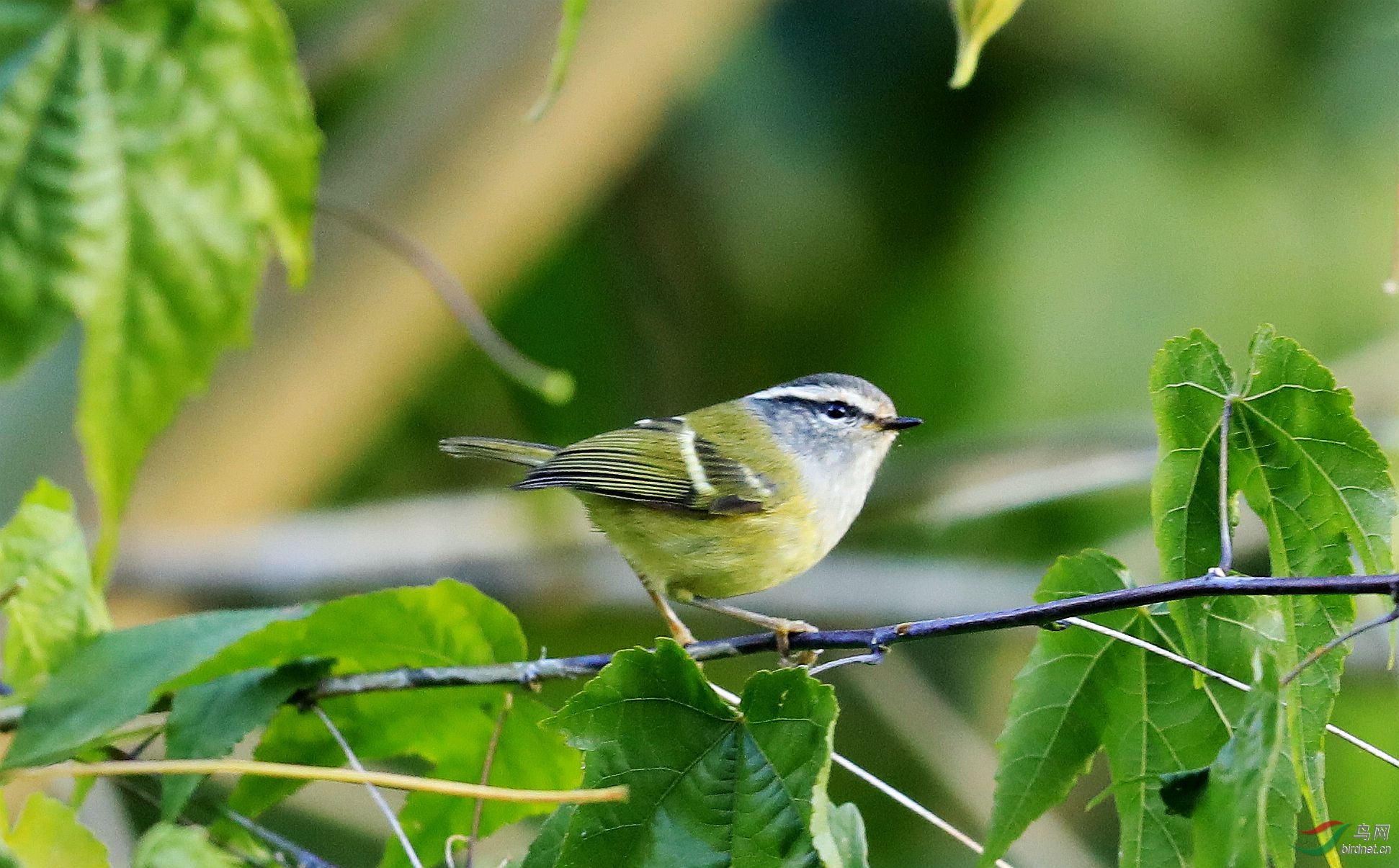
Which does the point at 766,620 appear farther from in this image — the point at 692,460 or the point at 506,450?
the point at 506,450

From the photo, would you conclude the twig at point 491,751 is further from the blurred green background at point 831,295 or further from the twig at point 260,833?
the blurred green background at point 831,295

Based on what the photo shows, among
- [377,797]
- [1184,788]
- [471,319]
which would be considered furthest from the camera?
[471,319]

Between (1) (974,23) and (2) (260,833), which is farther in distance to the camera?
(2) (260,833)

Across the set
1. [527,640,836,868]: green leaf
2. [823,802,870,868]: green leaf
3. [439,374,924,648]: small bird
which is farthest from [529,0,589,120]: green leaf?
[439,374,924,648]: small bird

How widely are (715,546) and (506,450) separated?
0.61 metres

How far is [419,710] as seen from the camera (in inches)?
69.5

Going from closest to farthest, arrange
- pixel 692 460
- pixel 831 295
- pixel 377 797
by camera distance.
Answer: pixel 377 797, pixel 692 460, pixel 831 295

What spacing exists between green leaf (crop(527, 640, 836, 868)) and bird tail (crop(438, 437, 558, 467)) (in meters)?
1.52

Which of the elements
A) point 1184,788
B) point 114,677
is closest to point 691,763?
point 1184,788

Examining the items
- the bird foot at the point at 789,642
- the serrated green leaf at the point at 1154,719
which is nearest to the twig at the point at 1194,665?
the serrated green leaf at the point at 1154,719

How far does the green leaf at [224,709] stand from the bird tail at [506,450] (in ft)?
4.11

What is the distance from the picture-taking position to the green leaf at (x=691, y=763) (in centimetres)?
132

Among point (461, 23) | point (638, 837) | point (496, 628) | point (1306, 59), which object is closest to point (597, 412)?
point (461, 23)

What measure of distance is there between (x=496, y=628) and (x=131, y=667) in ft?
1.43
